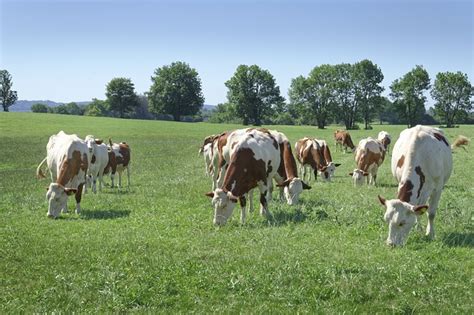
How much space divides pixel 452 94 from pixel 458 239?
350ft

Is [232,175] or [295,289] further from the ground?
[232,175]

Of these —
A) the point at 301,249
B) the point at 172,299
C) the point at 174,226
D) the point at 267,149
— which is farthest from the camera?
the point at 267,149

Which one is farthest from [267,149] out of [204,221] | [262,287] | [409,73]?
[409,73]

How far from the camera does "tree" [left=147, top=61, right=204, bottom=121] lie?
4596 inches

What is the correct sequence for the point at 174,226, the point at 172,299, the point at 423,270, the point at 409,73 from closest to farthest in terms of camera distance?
the point at 172,299 < the point at 423,270 < the point at 174,226 < the point at 409,73

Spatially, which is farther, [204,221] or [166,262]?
[204,221]

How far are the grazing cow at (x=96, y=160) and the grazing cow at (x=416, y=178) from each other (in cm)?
1368

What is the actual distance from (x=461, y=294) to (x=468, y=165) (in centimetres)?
2459

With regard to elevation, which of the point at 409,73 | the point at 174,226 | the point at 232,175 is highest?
the point at 409,73

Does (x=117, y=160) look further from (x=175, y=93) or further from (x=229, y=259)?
(x=175, y=93)

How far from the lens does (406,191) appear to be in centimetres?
1134

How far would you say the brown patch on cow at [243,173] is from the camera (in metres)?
13.8

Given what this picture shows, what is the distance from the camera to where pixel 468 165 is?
30.0 meters

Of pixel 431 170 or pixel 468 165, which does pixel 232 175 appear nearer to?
pixel 431 170
